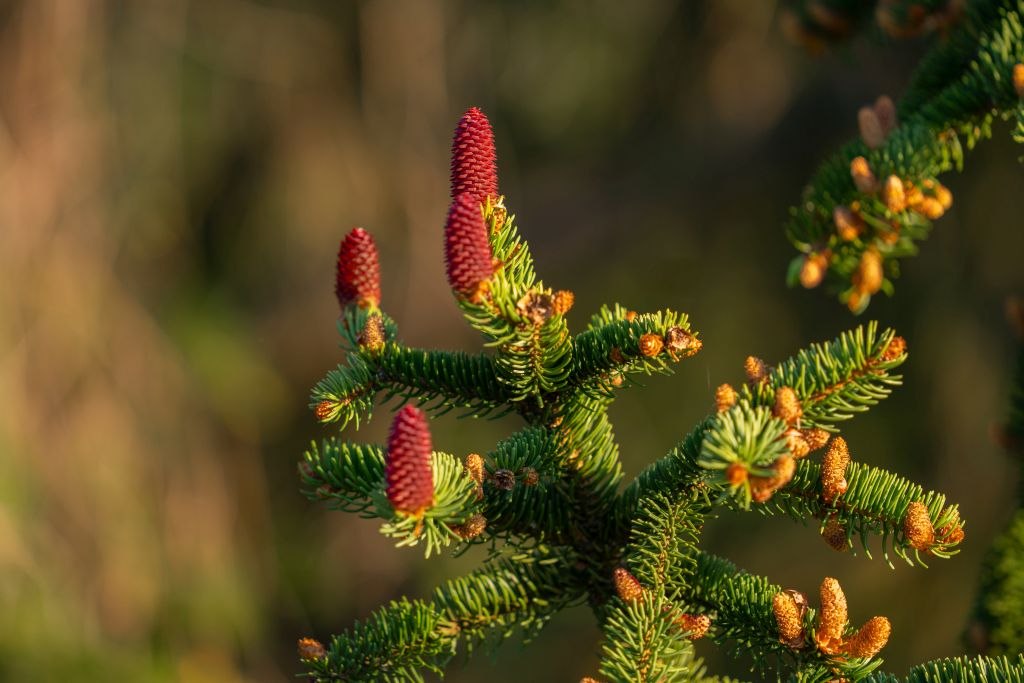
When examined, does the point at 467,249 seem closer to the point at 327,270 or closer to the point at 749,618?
the point at 749,618

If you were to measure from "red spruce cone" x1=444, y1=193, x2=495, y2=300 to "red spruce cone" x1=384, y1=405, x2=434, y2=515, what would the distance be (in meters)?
0.09

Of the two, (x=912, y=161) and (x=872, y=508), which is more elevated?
(x=912, y=161)

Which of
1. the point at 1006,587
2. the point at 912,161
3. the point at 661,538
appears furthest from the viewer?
the point at 1006,587

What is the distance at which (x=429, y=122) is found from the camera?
104 inches

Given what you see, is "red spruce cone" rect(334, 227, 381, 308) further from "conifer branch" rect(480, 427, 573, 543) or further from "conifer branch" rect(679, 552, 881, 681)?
"conifer branch" rect(679, 552, 881, 681)

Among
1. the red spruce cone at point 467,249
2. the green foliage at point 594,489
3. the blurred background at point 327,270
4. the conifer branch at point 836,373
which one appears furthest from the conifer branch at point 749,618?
the blurred background at point 327,270

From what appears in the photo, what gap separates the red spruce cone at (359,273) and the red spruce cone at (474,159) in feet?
0.38

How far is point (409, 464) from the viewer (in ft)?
1.66

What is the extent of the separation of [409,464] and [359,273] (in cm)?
23

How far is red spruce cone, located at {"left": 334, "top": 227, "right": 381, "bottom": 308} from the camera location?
0.70m

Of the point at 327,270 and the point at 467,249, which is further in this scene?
the point at 327,270

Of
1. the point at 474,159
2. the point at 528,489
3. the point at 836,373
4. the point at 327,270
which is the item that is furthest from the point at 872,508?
the point at 327,270

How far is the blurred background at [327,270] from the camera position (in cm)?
208

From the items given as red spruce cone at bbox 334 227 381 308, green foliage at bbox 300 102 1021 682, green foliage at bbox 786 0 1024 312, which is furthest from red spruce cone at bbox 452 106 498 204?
green foliage at bbox 786 0 1024 312
